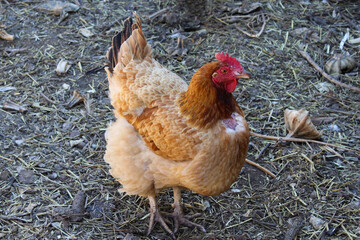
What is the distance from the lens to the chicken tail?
4.03m

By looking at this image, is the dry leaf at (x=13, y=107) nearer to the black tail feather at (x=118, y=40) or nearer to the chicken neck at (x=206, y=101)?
the black tail feather at (x=118, y=40)

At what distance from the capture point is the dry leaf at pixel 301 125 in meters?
4.56

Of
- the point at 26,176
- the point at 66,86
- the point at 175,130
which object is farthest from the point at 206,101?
the point at 66,86

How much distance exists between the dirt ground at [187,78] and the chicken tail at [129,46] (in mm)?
1078

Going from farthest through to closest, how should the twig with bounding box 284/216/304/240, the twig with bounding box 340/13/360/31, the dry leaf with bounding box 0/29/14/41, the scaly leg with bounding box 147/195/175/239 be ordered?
the twig with bounding box 340/13/360/31
the dry leaf with bounding box 0/29/14/41
the scaly leg with bounding box 147/195/175/239
the twig with bounding box 284/216/304/240

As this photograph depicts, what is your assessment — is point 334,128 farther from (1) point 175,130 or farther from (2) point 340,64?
(1) point 175,130

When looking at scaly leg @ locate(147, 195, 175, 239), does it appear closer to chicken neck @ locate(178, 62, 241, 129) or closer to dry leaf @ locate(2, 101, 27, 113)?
chicken neck @ locate(178, 62, 241, 129)

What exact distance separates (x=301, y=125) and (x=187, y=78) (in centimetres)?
175

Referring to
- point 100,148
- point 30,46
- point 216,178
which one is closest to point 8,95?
point 30,46

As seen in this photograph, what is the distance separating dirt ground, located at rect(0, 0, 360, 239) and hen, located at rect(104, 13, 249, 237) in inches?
20.3

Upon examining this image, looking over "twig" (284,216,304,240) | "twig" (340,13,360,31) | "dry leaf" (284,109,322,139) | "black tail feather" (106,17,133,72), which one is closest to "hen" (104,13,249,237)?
"black tail feather" (106,17,133,72)

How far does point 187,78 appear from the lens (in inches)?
217

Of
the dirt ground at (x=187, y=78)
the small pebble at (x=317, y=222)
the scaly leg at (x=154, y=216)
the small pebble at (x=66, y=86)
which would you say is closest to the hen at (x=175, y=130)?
the scaly leg at (x=154, y=216)

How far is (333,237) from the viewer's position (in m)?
3.72
